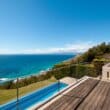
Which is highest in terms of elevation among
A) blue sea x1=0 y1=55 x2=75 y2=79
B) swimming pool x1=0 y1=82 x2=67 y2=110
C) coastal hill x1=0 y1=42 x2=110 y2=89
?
coastal hill x1=0 y1=42 x2=110 y2=89

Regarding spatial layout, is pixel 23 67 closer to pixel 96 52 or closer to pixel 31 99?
pixel 96 52

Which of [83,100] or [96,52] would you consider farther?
[96,52]

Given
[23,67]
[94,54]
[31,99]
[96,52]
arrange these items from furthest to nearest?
[23,67], [96,52], [94,54], [31,99]

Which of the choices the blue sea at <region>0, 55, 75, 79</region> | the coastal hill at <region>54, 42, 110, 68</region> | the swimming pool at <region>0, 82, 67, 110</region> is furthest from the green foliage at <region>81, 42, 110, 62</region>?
the swimming pool at <region>0, 82, 67, 110</region>

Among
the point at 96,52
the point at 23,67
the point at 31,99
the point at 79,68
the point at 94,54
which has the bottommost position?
the point at 23,67

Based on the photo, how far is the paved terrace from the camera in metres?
3.51

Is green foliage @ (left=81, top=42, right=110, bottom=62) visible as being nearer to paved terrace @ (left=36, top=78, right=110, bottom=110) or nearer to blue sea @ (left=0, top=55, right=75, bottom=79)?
blue sea @ (left=0, top=55, right=75, bottom=79)

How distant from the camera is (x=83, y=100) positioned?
3.99m

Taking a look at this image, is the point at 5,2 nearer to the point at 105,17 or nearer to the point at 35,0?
the point at 35,0

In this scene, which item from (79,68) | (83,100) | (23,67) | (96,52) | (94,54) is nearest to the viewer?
(83,100)

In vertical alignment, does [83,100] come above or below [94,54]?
below

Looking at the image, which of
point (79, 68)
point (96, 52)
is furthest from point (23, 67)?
point (79, 68)

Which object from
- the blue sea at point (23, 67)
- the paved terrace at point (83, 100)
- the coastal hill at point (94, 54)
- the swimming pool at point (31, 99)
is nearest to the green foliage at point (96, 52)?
the coastal hill at point (94, 54)

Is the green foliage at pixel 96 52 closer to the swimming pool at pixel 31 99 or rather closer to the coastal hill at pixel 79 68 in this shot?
the coastal hill at pixel 79 68
